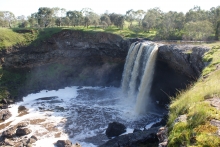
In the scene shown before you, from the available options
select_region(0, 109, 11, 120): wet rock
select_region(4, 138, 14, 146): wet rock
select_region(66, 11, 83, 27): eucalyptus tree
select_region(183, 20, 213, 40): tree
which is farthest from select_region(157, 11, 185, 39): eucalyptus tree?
select_region(4, 138, 14, 146): wet rock

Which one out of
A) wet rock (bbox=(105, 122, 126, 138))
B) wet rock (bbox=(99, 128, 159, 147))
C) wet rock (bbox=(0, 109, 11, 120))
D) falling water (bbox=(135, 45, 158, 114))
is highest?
falling water (bbox=(135, 45, 158, 114))

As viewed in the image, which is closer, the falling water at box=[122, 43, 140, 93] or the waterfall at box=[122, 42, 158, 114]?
the waterfall at box=[122, 42, 158, 114]

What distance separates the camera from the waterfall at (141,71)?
25062 mm

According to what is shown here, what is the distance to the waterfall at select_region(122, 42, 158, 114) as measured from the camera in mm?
25062

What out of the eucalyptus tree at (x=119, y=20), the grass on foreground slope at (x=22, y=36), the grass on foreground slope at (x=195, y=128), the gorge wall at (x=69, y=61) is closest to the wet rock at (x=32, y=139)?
the gorge wall at (x=69, y=61)

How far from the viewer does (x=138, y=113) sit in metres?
24.6

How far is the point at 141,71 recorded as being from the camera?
2812 centimetres

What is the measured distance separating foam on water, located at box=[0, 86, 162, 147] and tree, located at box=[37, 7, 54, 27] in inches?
1174

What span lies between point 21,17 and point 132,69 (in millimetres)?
80719

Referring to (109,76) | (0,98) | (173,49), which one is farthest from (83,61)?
(173,49)

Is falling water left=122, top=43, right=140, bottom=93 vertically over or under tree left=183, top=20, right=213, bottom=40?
under

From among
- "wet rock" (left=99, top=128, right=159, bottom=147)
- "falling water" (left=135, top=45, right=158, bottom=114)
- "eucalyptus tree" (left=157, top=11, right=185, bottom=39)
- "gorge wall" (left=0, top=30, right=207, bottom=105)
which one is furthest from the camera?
"eucalyptus tree" (left=157, top=11, right=185, bottom=39)

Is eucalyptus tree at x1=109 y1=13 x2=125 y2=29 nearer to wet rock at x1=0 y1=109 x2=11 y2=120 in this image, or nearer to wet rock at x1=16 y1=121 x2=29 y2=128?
wet rock at x1=0 y1=109 x2=11 y2=120

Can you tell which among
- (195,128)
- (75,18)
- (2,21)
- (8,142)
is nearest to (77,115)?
(8,142)
